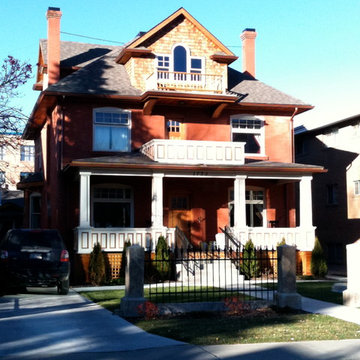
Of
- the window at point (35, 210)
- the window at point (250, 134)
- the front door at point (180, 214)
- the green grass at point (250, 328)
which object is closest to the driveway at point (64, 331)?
the green grass at point (250, 328)

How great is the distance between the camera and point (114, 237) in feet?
77.6

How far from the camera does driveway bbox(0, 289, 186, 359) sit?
9.41 m

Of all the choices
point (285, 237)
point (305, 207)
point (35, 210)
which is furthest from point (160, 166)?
point (35, 210)

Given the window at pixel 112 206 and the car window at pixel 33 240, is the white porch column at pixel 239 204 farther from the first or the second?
the car window at pixel 33 240

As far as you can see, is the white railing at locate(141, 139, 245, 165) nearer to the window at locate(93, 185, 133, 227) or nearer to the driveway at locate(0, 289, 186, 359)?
the window at locate(93, 185, 133, 227)

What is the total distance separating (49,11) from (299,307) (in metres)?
20.1

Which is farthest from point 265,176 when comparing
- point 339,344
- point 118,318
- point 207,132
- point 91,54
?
point 339,344

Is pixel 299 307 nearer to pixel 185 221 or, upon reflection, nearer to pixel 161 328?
pixel 161 328

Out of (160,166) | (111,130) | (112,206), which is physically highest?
(111,130)

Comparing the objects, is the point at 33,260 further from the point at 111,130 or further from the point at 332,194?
the point at 332,194

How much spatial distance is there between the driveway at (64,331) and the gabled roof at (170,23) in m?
14.9

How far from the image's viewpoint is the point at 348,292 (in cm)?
1459

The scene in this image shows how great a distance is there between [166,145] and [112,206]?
391cm

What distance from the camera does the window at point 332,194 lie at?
1313 inches
